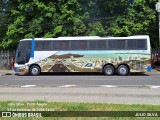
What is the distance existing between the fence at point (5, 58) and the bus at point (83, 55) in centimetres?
801

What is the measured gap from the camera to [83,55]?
89.1ft

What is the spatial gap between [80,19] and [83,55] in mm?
6647

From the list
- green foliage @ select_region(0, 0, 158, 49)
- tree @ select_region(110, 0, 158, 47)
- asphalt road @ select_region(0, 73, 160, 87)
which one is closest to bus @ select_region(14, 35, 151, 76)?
asphalt road @ select_region(0, 73, 160, 87)

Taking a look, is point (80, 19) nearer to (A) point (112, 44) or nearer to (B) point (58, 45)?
(B) point (58, 45)

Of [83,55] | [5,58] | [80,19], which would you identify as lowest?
[5,58]

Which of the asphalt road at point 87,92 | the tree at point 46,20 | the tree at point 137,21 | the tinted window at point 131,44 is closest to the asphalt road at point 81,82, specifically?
the asphalt road at point 87,92

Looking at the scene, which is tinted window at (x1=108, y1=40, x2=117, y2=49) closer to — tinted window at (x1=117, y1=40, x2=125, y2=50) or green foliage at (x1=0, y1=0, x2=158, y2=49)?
tinted window at (x1=117, y1=40, x2=125, y2=50)

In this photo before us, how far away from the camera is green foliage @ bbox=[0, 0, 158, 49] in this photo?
107 ft

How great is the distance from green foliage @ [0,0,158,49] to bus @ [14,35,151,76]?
5547 mm

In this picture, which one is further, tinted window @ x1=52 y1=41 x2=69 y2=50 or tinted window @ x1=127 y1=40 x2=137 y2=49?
tinted window @ x1=52 y1=41 x2=69 y2=50

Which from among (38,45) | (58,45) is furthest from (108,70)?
(38,45)

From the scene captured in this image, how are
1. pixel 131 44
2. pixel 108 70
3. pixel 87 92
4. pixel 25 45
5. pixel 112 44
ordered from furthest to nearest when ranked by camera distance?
pixel 25 45 < pixel 108 70 < pixel 112 44 < pixel 131 44 < pixel 87 92

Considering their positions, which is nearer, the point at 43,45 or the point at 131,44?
the point at 131,44

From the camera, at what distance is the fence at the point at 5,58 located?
3541 cm
